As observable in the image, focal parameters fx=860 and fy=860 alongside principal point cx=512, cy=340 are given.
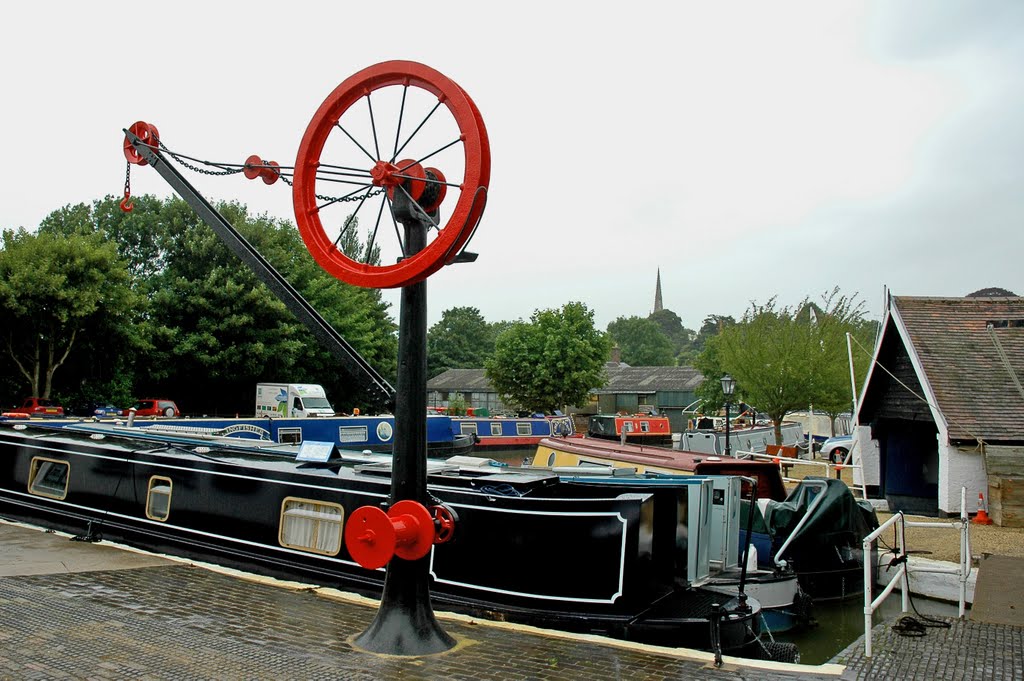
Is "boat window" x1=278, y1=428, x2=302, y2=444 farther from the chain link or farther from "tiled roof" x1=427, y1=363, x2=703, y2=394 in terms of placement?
"tiled roof" x1=427, y1=363, x2=703, y2=394

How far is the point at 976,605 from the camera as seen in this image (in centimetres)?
824

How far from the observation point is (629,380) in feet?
241

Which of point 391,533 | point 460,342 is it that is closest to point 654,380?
point 460,342

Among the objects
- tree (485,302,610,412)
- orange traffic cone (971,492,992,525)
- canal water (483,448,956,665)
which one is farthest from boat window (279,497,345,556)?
tree (485,302,610,412)

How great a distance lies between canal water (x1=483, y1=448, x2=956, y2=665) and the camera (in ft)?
32.5

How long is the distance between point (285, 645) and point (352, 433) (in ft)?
67.3

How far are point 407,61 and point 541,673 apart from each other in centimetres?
422

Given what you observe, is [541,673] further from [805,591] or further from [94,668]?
[805,591]

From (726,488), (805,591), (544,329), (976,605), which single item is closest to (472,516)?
(726,488)

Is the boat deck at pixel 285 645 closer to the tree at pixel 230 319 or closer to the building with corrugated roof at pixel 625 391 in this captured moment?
the tree at pixel 230 319

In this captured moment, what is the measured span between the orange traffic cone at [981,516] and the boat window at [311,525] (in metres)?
11.1

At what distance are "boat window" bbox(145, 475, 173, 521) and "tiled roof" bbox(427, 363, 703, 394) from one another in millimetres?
58018

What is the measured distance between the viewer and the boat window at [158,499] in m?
10.2

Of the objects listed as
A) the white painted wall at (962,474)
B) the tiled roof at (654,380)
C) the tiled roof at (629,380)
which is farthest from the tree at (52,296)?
the tiled roof at (654,380)
